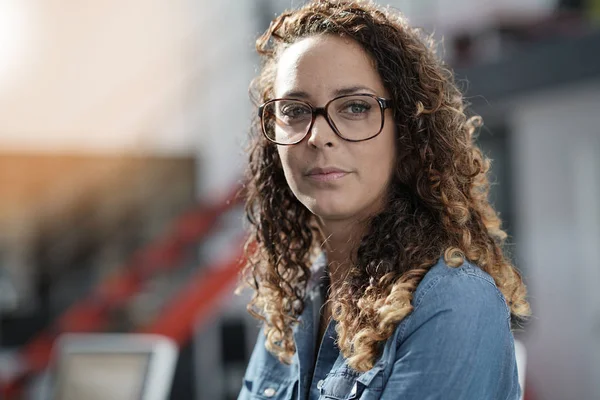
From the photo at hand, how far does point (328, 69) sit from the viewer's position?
1324 millimetres

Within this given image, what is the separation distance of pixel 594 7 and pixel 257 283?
4.18 meters

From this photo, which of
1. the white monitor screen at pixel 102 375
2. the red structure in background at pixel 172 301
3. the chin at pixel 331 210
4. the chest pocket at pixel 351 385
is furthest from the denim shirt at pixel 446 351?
the red structure in background at pixel 172 301

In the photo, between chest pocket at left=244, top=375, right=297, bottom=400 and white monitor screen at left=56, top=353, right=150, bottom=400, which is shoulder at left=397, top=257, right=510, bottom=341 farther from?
white monitor screen at left=56, top=353, right=150, bottom=400

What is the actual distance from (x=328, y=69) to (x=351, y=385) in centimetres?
51

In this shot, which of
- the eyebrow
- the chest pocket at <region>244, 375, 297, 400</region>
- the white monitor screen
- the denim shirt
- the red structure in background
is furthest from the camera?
the red structure in background

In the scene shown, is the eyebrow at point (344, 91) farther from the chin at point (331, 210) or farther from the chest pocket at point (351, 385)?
the chest pocket at point (351, 385)

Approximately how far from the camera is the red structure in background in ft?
14.4

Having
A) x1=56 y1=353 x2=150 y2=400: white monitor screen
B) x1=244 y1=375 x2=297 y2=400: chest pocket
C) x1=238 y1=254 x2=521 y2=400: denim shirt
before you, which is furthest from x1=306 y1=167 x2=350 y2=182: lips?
x1=56 y1=353 x2=150 y2=400: white monitor screen

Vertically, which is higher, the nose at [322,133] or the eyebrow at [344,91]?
the eyebrow at [344,91]

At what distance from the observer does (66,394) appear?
2.34 m

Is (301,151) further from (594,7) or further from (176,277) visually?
(176,277)

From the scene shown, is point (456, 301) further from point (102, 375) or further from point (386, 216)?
point (102, 375)

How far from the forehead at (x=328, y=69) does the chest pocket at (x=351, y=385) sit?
1.48 feet

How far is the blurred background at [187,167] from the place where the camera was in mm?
4930
